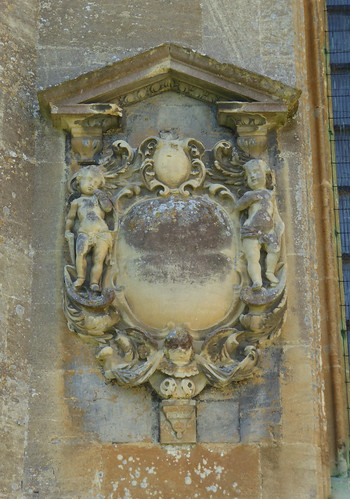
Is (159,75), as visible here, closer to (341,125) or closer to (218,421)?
(341,125)

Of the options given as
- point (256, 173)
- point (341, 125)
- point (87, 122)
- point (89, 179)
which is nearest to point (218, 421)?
point (256, 173)

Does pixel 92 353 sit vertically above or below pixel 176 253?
below

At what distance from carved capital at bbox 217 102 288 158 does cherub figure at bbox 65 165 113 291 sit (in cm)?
103

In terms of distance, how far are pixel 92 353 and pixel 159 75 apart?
2.13 metres

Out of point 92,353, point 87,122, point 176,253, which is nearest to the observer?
point 92,353

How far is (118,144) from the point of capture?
802 centimetres

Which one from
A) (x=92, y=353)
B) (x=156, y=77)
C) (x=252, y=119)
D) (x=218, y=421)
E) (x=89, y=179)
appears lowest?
(x=218, y=421)

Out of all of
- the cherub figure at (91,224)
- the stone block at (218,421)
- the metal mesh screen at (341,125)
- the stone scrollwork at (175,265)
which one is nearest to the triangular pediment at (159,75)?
the stone scrollwork at (175,265)

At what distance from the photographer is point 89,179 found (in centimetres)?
787

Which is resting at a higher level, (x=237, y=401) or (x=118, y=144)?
(x=118, y=144)

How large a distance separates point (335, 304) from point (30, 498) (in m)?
2.61

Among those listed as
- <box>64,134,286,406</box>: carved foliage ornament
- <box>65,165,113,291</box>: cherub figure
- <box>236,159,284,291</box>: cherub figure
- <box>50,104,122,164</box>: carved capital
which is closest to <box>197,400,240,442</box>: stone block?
<box>64,134,286,406</box>: carved foliage ornament

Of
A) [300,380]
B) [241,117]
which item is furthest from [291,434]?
[241,117]

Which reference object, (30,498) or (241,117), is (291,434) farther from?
(241,117)
